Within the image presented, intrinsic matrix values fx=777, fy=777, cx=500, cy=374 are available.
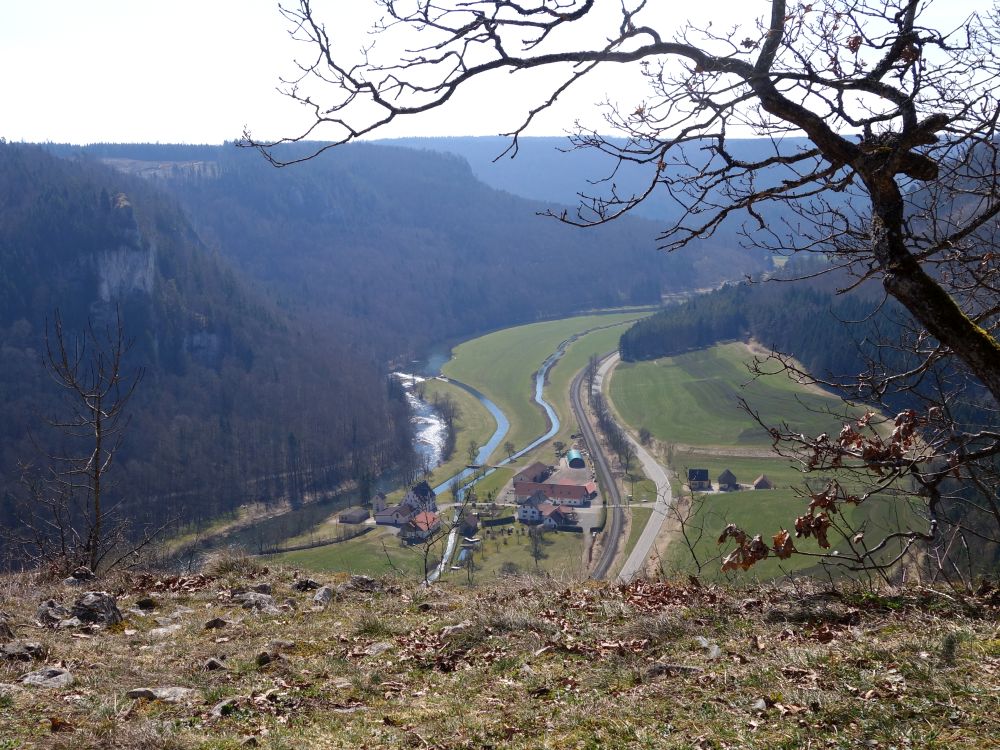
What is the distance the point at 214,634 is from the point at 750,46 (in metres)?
6.72

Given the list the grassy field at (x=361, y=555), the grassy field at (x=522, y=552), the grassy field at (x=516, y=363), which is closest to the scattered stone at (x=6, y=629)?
the grassy field at (x=522, y=552)

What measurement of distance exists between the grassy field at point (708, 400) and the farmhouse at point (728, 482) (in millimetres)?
7026

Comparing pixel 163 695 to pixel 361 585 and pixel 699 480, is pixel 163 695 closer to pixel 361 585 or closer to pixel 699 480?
pixel 361 585

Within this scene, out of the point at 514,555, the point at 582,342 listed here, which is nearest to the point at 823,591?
the point at 514,555

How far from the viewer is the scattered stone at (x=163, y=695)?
5.45m

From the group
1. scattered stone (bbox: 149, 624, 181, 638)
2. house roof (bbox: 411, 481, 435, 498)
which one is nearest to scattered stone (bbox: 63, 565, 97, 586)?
scattered stone (bbox: 149, 624, 181, 638)

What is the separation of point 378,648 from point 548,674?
5.67 ft

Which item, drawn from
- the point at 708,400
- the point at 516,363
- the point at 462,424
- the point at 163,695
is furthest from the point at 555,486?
the point at 516,363

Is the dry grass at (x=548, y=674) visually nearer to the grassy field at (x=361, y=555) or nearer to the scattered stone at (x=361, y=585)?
the scattered stone at (x=361, y=585)

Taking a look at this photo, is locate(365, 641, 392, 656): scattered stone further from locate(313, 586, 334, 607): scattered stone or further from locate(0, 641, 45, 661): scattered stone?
locate(0, 641, 45, 661): scattered stone

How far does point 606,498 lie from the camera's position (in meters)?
54.4

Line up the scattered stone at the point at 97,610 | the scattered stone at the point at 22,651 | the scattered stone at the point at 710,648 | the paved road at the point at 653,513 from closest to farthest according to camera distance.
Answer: the scattered stone at the point at 710,648 < the scattered stone at the point at 22,651 < the scattered stone at the point at 97,610 < the paved road at the point at 653,513

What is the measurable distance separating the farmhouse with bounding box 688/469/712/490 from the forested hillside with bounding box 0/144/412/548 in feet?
100

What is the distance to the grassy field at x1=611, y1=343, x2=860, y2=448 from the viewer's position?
65.3 m
